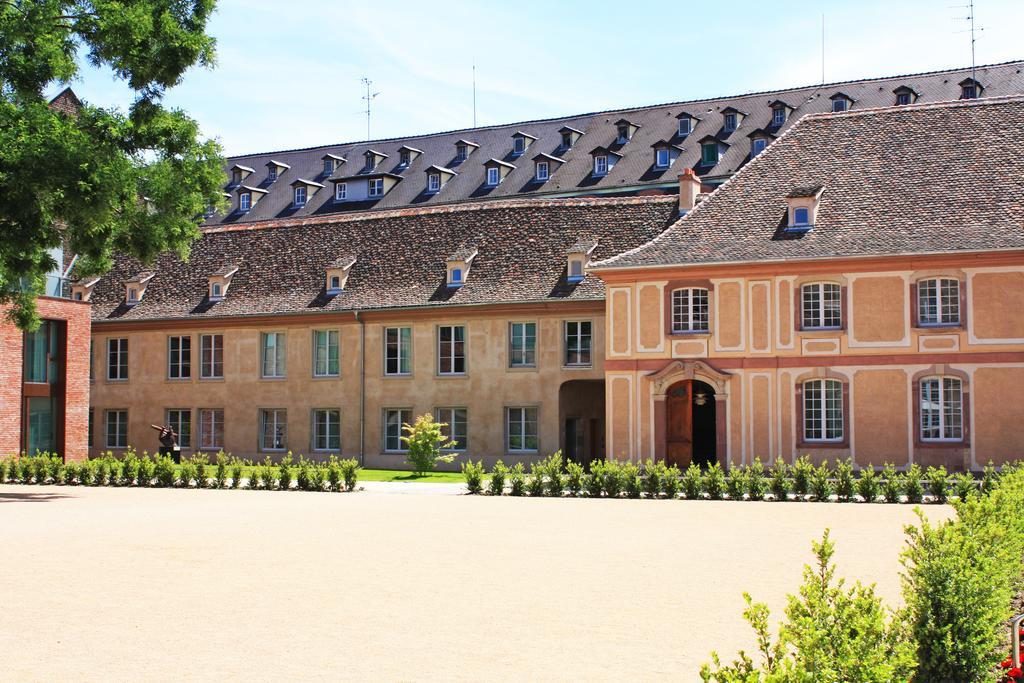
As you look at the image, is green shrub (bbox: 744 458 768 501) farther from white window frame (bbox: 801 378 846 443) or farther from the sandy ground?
white window frame (bbox: 801 378 846 443)

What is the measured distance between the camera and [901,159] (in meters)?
37.5

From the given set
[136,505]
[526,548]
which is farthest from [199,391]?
[526,548]

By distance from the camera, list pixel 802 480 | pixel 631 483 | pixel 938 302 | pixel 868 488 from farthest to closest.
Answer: pixel 938 302 → pixel 631 483 → pixel 802 480 → pixel 868 488

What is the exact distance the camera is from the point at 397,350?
43469mm

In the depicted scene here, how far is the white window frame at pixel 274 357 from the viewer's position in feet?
148

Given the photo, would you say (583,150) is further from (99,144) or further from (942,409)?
(99,144)

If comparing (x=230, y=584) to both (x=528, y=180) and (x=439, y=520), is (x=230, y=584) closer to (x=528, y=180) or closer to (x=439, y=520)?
(x=439, y=520)

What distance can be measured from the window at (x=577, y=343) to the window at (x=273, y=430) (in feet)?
36.8

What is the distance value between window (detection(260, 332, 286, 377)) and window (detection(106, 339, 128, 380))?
20.5 ft

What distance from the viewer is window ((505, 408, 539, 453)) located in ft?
135

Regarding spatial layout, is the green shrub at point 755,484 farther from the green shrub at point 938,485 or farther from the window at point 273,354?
the window at point 273,354

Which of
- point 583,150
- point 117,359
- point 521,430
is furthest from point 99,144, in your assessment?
point 583,150

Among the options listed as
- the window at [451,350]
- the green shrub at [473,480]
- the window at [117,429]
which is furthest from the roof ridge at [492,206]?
the green shrub at [473,480]

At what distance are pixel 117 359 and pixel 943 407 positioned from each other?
30839 millimetres
